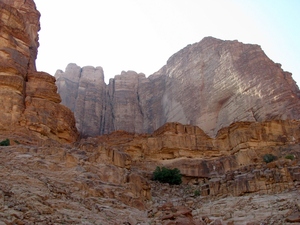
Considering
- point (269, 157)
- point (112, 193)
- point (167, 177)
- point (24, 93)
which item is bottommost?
point (112, 193)

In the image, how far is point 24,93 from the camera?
38.4 m

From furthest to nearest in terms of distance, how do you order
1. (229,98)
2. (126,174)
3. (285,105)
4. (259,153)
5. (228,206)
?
(229,98) → (285,105) → (259,153) → (126,174) → (228,206)

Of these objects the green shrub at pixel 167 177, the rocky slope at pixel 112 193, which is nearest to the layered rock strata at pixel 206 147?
the green shrub at pixel 167 177

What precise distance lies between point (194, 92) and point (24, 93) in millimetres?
35784

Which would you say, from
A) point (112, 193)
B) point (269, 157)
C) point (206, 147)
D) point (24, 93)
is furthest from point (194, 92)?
point (112, 193)

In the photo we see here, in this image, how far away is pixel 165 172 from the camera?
3306cm

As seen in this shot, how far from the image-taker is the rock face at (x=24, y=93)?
3525 centimetres

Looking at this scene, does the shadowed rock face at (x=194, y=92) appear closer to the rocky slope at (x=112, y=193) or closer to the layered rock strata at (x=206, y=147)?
the layered rock strata at (x=206, y=147)

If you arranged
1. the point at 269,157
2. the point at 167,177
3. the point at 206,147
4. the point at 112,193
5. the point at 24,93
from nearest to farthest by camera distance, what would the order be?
the point at 112,193
the point at 167,177
the point at 269,157
the point at 24,93
the point at 206,147

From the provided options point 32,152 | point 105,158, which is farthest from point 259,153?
point 32,152

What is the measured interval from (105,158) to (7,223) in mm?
12054

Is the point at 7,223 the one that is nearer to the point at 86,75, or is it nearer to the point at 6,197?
the point at 6,197

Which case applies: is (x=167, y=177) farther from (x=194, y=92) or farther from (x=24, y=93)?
(x=194, y=92)

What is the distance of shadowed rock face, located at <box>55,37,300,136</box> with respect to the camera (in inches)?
2157
